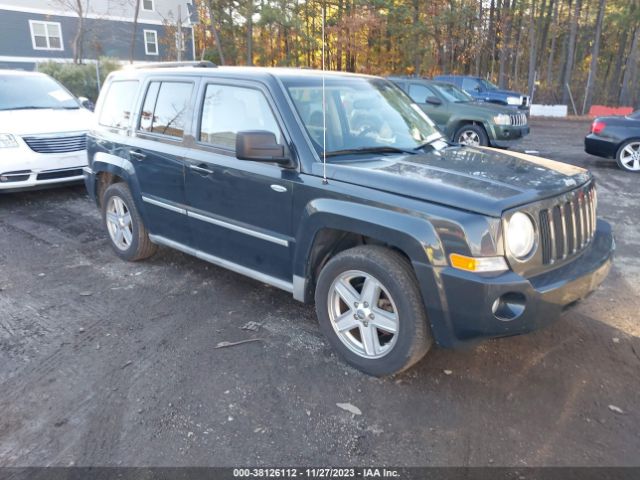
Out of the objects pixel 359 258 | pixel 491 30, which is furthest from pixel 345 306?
pixel 491 30

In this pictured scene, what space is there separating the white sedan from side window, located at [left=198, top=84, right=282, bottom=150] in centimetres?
350

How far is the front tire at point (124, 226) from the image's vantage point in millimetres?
5074

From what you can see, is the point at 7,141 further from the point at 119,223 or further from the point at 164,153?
the point at 164,153

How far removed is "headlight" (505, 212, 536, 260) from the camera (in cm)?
281

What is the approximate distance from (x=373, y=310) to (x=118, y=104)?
11.6ft

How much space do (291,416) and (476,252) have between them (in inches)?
54.5

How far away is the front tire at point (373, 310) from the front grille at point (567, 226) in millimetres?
793

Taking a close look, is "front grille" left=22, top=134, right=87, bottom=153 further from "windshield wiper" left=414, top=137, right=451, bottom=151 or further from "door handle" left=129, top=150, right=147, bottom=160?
"windshield wiper" left=414, top=137, right=451, bottom=151

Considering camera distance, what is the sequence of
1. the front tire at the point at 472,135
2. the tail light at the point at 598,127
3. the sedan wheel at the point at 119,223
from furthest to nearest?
the front tire at the point at 472,135, the tail light at the point at 598,127, the sedan wheel at the point at 119,223

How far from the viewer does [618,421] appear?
289 cm

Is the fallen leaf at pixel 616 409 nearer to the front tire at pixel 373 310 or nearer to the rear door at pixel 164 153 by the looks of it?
the front tire at pixel 373 310

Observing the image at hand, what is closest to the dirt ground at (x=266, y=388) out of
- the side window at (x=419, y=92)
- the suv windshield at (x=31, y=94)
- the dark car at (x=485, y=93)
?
the suv windshield at (x=31, y=94)

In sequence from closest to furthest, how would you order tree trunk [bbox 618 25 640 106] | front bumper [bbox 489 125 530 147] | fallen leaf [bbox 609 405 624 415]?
fallen leaf [bbox 609 405 624 415] < front bumper [bbox 489 125 530 147] < tree trunk [bbox 618 25 640 106]

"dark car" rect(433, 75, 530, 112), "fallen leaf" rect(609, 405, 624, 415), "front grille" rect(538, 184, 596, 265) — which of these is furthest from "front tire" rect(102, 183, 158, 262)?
"dark car" rect(433, 75, 530, 112)
